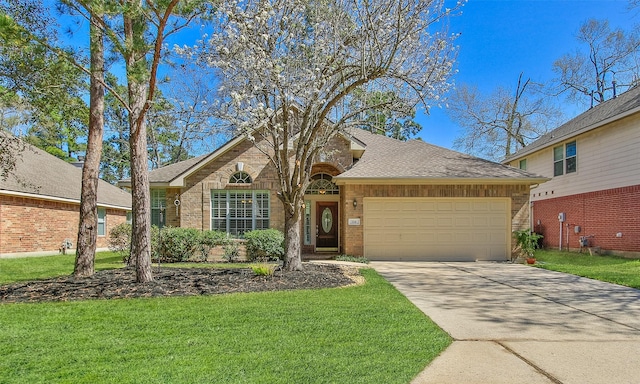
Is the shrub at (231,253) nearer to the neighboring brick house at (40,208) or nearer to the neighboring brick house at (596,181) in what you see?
the neighboring brick house at (40,208)

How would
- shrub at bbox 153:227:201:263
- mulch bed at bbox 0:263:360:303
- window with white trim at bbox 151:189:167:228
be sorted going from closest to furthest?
mulch bed at bbox 0:263:360:303
shrub at bbox 153:227:201:263
window with white trim at bbox 151:189:167:228

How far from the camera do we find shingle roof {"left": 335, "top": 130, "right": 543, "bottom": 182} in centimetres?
1288

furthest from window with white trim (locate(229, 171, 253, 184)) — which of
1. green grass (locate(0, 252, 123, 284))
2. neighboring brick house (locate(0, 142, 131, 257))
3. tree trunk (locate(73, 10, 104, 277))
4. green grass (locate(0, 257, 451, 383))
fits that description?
green grass (locate(0, 257, 451, 383))

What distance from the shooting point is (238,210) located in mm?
14258

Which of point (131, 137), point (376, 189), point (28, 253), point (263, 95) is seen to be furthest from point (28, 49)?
point (28, 253)

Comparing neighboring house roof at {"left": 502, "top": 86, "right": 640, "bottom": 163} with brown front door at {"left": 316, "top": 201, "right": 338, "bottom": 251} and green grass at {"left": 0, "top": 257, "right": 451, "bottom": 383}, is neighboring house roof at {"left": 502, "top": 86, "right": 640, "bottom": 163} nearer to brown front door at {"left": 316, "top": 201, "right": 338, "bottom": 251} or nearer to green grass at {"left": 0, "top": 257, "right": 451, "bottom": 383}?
brown front door at {"left": 316, "top": 201, "right": 338, "bottom": 251}

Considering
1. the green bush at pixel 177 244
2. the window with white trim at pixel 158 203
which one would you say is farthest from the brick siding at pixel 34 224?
the green bush at pixel 177 244

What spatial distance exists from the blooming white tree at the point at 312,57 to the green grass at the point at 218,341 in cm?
361

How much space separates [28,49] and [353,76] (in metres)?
5.66

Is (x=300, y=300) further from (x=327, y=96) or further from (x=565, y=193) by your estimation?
(x=565, y=193)

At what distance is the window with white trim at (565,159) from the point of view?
16766 mm

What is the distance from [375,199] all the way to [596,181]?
8.83m

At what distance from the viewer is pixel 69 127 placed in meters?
10.3

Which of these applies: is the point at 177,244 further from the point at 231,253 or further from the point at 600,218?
the point at 600,218
